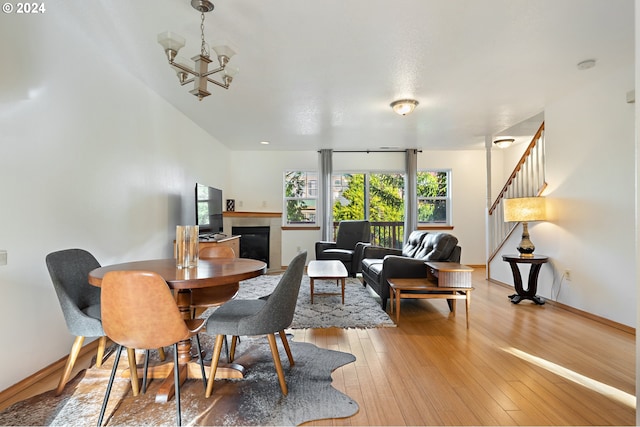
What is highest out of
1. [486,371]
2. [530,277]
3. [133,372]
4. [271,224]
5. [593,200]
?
[593,200]

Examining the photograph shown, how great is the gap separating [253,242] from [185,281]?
185 inches

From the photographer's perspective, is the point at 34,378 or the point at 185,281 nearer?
the point at 185,281

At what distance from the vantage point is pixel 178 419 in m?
1.58

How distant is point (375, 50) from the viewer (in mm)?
2672

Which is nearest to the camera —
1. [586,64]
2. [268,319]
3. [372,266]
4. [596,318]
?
[268,319]

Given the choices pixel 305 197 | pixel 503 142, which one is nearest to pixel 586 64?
pixel 503 142

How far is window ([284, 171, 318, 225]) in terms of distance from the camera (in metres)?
6.84

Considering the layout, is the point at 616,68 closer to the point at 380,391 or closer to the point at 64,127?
the point at 380,391

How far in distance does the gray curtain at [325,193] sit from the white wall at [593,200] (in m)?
3.56

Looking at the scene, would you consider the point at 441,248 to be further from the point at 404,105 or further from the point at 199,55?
the point at 199,55

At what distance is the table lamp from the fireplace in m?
4.19

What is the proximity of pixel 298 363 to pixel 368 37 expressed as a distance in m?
2.50

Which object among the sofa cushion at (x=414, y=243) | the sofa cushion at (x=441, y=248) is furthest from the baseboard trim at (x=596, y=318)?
the sofa cushion at (x=414, y=243)

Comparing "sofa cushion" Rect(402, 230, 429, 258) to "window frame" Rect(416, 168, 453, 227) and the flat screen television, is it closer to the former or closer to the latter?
"window frame" Rect(416, 168, 453, 227)
